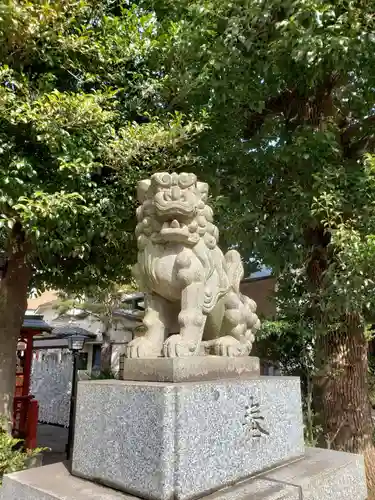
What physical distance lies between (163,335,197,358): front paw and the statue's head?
681 mm

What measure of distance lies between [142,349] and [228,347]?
619 millimetres

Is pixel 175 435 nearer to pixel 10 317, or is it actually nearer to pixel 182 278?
pixel 182 278

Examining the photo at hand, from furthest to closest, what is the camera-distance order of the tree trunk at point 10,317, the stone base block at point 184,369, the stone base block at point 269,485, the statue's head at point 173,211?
the tree trunk at point 10,317
the statue's head at point 173,211
the stone base block at point 184,369
the stone base block at point 269,485

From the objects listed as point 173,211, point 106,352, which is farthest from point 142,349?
point 106,352

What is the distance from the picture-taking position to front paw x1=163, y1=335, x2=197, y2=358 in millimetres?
2492

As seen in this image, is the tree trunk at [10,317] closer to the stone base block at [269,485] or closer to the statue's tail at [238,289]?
the stone base block at [269,485]

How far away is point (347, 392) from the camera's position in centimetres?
520

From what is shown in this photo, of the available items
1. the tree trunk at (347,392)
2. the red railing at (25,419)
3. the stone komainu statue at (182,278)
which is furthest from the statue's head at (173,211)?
the red railing at (25,419)

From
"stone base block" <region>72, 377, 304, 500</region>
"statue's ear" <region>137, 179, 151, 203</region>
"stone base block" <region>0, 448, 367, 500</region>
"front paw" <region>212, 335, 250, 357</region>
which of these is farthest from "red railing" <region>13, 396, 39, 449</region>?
"statue's ear" <region>137, 179, 151, 203</region>

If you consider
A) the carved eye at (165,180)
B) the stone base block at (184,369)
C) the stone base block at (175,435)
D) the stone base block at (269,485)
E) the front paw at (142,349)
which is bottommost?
the stone base block at (269,485)

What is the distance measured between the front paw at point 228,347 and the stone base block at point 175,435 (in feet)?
0.77

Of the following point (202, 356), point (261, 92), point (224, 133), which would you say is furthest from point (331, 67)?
point (202, 356)

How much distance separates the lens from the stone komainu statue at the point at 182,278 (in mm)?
2688

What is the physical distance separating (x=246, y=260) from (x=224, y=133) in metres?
2.09
